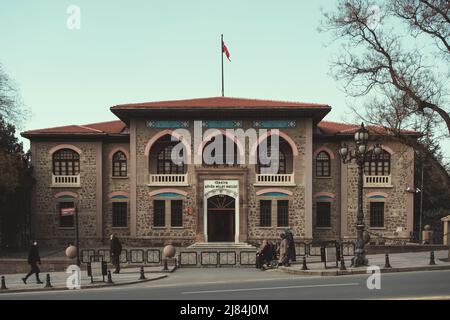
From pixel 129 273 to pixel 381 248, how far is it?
12914mm

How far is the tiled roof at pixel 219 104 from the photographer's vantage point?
32531 millimetres

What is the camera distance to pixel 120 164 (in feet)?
117

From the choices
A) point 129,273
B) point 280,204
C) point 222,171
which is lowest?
point 129,273

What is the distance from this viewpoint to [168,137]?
34.4 metres

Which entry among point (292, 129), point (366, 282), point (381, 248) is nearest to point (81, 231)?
point (292, 129)

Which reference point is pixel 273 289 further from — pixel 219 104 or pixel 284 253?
pixel 219 104

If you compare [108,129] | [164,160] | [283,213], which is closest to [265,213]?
[283,213]

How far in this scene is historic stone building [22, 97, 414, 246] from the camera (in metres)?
33.3

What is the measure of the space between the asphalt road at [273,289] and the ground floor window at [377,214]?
16490mm

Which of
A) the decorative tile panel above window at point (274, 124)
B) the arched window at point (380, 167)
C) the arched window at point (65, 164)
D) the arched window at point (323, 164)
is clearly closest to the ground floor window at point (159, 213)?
the arched window at point (65, 164)

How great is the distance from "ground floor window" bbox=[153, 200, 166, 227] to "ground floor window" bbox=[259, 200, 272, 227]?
6.12 meters

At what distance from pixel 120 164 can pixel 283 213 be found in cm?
1125

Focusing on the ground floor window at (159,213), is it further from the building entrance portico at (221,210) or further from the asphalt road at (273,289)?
the asphalt road at (273,289)
